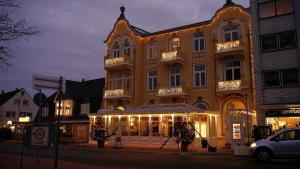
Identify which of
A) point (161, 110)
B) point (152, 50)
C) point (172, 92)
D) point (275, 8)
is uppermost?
point (275, 8)

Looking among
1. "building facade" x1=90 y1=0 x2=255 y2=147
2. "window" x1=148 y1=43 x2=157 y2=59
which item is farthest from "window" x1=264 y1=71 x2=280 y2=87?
"window" x1=148 y1=43 x2=157 y2=59

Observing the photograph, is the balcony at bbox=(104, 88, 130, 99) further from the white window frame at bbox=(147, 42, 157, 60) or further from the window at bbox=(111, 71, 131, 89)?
the white window frame at bbox=(147, 42, 157, 60)

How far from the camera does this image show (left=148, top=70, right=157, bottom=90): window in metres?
35.4

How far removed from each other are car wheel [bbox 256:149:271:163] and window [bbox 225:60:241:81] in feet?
45.2

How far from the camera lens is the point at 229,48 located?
29250mm

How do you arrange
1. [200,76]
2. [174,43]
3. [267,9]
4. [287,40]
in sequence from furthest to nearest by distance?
[174,43] → [200,76] → [267,9] → [287,40]

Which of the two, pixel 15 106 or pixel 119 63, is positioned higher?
pixel 119 63

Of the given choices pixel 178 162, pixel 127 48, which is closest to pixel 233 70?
pixel 127 48

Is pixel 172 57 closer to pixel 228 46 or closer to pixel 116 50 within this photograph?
pixel 228 46

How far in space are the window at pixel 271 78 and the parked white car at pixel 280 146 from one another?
1120 cm

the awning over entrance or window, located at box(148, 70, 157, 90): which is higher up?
window, located at box(148, 70, 157, 90)

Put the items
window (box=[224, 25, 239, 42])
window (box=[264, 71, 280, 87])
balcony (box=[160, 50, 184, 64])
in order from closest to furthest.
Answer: window (box=[264, 71, 280, 87]) → window (box=[224, 25, 239, 42]) → balcony (box=[160, 50, 184, 64])

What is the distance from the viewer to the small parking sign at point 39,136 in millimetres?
10445

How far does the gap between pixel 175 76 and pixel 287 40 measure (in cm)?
1131
